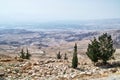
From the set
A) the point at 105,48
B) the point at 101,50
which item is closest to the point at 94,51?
the point at 101,50

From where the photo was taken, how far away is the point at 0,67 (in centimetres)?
3272

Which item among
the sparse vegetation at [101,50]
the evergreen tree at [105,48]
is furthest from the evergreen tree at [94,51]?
the evergreen tree at [105,48]

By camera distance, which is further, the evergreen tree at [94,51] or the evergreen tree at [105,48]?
the evergreen tree at [105,48]

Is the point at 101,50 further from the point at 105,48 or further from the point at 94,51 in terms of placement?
the point at 94,51

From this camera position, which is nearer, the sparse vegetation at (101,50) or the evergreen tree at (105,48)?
the sparse vegetation at (101,50)

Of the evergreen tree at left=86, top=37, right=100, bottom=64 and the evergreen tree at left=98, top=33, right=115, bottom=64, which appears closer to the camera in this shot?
the evergreen tree at left=86, top=37, right=100, bottom=64

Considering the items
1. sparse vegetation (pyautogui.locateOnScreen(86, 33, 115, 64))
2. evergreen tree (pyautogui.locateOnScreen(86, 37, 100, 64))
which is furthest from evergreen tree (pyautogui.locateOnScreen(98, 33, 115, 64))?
evergreen tree (pyautogui.locateOnScreen(86, 37, 100, 64))

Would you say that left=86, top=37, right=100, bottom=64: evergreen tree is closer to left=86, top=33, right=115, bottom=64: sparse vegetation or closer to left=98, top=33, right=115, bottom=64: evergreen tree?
left=86, top=33, right=115, bottom=64: sparse vegetation

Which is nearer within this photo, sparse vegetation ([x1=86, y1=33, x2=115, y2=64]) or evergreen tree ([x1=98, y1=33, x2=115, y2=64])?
sparse vegetation ([x1=86, y1=33, x2=115, y2=64])

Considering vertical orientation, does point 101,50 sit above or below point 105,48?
below

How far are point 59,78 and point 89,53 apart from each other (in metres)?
22.3

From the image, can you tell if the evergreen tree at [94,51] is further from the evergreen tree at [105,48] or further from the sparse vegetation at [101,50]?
the evergreen tree at [105,48]

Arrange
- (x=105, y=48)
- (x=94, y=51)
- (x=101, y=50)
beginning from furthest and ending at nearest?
(x=105, y=48)
(x=101, y=50)
(x=94, y=51)

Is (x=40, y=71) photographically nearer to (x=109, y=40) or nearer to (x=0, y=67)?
(x=0, y=67)
